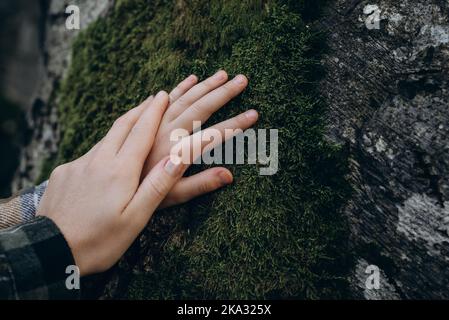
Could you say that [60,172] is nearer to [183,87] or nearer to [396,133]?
[183,87]

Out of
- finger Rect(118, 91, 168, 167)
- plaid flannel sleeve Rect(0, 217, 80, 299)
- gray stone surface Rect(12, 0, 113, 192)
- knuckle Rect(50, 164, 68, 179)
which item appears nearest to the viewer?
plaid flannel sleeve Rect(0, 217, 80, 299)

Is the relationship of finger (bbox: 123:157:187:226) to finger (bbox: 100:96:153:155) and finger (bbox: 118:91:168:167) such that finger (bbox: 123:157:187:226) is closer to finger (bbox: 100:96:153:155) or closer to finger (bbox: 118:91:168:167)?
finger (bbox: 118:91:168:167)

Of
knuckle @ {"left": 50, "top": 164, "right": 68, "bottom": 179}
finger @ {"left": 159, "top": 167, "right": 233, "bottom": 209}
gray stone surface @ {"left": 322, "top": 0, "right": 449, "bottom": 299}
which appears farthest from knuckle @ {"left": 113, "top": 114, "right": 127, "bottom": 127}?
gray stone surface @ {"left": 322, "top": 0, "right": 449, "bottom": 299}

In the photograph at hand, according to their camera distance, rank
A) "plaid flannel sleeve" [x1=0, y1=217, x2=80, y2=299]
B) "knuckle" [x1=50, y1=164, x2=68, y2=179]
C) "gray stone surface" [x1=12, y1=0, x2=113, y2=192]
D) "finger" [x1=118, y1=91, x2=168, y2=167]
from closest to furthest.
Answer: "plaid flannel sleeve" [x1=0, y1=217, x2=80, y2=299]
"finger" [x1=118, y1=91, x2=168, y2=167]
"knuckle" [x1=50, y1=164, x2=68, y2=179]
"gray stone surface" [x1=12, y1=0, x2=113, y2=192]

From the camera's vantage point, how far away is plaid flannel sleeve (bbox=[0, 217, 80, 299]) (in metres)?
1.73

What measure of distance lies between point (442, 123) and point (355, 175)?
1.39 ft

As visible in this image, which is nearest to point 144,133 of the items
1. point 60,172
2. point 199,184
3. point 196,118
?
point 196,118

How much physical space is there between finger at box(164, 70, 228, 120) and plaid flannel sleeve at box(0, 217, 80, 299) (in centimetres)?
82

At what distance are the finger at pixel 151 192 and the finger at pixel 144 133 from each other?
14 cm

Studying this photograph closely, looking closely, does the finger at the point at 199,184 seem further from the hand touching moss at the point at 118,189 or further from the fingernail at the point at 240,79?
the fingernail at the point at 240,79

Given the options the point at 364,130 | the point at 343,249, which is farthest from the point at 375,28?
the point at 343,249

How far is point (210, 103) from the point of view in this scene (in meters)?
2.07

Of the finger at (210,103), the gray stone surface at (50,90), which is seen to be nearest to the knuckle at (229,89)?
the finger at (210,103)

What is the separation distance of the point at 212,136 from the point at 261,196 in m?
0.37
